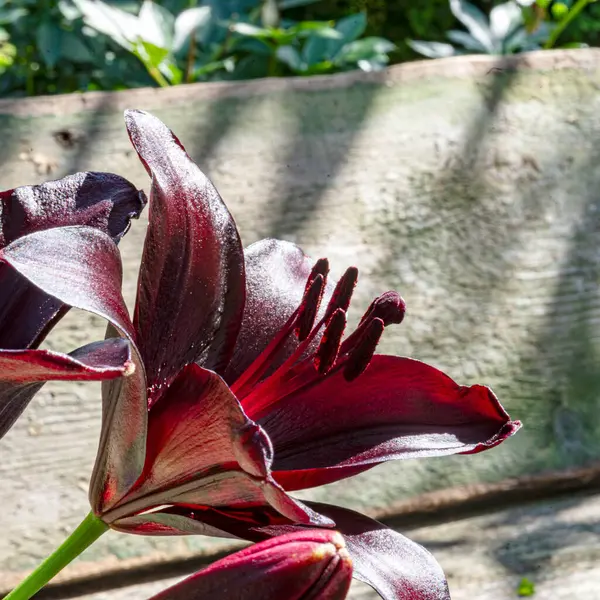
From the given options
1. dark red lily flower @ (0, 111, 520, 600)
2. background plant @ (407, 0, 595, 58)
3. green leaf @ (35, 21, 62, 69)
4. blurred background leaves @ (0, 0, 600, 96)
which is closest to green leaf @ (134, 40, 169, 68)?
blurred background leaves @ (0, 0, 600, 96)

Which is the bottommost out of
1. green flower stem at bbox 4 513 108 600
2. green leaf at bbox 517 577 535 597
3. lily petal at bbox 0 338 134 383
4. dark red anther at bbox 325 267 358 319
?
green leaf at bbox 517 577 535 597

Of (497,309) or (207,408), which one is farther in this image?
(497,309)

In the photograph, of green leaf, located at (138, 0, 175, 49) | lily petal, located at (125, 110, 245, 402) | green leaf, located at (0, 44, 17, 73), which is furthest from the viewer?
green leaf, located at (0, 44, 17, 73)

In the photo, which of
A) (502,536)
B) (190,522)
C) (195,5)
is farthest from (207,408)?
(195,5)

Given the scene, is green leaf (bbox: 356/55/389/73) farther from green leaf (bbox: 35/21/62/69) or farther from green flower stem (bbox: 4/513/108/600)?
green flower stem (bbox: 4/513/108/600)

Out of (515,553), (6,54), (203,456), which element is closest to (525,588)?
(515,553)

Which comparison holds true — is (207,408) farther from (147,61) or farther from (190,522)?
(147,61)
